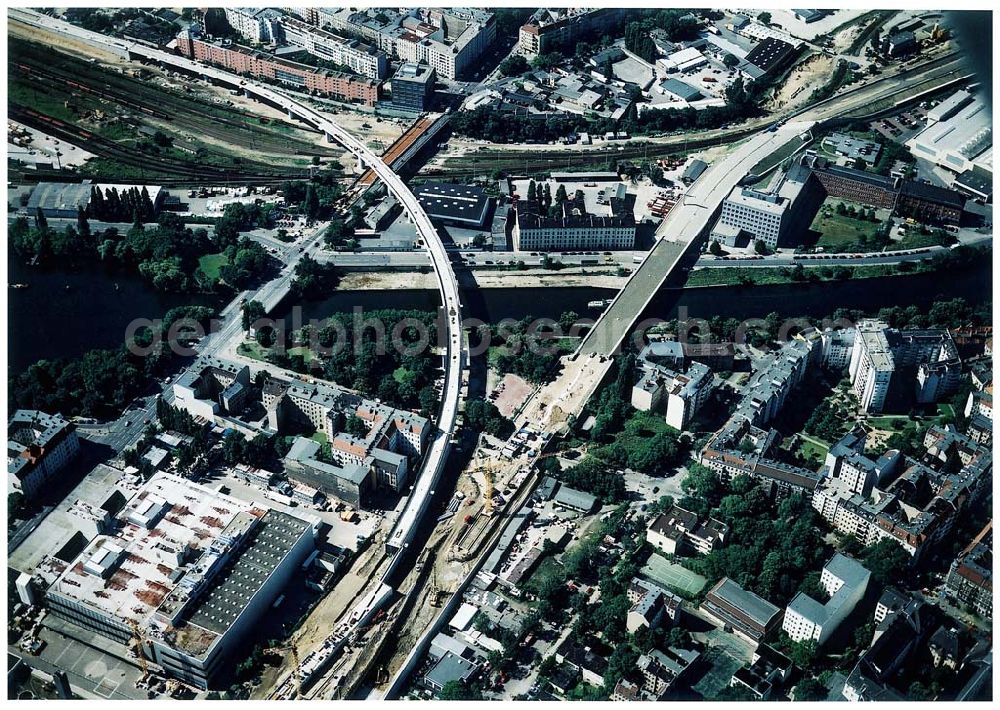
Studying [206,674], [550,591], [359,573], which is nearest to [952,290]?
[550,591]

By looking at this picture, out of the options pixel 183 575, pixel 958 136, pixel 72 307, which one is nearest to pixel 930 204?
pixel 958 136

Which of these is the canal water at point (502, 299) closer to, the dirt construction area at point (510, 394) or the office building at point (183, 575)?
the dirt construction area at point (510, 394)

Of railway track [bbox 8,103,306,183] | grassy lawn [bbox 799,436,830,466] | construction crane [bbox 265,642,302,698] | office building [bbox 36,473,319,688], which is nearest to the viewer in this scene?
construction crane [bbox 265,642,302,698]

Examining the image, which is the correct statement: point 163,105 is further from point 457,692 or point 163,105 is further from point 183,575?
point 457,692

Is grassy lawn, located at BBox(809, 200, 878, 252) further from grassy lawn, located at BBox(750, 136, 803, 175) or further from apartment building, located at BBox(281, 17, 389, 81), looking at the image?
apartment building, located at BBox(281, 17, 389, 81)

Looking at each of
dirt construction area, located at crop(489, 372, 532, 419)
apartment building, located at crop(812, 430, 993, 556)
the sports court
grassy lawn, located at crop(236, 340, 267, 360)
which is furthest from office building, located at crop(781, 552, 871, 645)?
grassy lawn, located at crop(236, 340, 267, 360)

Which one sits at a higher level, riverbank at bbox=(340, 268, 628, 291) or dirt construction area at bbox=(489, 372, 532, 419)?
riverbank at bbox=(340, 268, 628, 291)
